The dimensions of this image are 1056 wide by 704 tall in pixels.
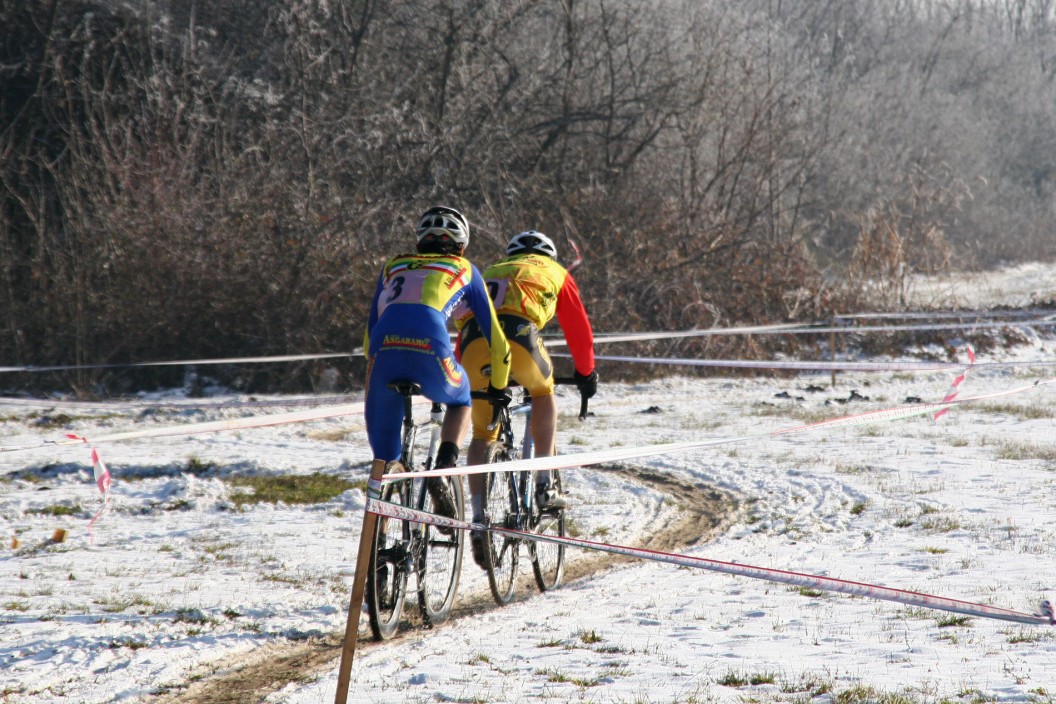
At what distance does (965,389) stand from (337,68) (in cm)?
1326

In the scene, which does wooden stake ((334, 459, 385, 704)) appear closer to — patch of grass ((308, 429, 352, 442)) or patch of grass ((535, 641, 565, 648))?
patch of grass ((535, 641, 565, 648))

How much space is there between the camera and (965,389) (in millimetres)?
18453

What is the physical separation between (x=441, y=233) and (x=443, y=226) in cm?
4

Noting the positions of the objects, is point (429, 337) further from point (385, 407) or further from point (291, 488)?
point (291, 488)

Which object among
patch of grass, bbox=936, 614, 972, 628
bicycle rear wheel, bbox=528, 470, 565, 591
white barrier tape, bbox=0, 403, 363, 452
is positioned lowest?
patch of grass, bbox=936, 614, 972, 628

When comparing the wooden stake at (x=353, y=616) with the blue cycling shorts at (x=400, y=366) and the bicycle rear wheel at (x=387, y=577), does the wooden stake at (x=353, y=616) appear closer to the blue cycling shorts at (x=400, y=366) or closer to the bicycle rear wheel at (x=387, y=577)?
the bicycle rear wheel at (x=387, y=577)

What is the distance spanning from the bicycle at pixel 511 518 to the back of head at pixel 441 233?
2.79 ft

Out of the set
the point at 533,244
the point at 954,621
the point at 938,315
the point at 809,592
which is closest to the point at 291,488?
the point at 533,244

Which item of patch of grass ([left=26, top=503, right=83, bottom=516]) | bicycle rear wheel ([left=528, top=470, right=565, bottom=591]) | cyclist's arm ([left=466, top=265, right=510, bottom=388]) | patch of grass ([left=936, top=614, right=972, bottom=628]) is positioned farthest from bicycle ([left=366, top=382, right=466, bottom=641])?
patch of grass ([left=26, top=503, right=83, bottom=516])

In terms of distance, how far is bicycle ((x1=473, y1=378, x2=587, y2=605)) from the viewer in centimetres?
586

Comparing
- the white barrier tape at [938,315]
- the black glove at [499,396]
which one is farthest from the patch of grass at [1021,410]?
the black glove at [499,396]

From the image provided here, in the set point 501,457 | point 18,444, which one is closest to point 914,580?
point 501,457

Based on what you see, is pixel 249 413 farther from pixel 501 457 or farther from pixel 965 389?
pixel 965 389

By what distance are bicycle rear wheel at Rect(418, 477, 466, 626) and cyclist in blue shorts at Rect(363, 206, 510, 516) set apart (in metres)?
0.09
